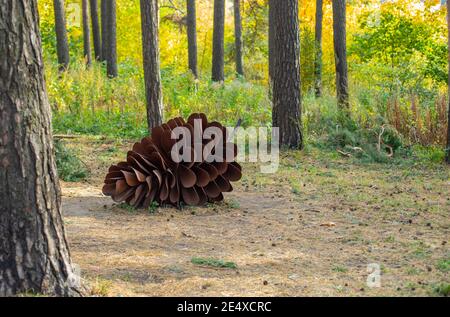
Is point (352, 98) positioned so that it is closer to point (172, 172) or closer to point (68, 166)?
point (68, 166)

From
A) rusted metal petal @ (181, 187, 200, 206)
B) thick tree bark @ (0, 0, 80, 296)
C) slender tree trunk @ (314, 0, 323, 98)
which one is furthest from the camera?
slender tree trunk @ (314, 0, 323, 98)

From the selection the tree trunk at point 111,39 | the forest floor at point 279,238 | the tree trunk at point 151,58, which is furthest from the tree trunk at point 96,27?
the forest floor at point 279,238

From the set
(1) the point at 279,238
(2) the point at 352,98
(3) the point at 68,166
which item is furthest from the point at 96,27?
(1) the point at 279,238

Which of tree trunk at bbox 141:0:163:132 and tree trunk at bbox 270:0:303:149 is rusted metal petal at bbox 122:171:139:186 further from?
tree trunk at bbox 141:0:163:132

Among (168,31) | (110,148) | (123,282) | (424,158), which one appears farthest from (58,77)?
(168,31)

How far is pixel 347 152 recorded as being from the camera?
12.9 meters

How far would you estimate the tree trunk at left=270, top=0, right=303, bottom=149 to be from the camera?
12.4 meters

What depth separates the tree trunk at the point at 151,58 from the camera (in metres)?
12.7

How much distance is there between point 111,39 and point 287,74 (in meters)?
11.5

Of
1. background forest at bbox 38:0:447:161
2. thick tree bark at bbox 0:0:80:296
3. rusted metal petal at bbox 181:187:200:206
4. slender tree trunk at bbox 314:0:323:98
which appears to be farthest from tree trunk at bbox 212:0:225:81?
thick tree bark at bbox 0:0:80:296

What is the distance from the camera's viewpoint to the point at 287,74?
495 inches

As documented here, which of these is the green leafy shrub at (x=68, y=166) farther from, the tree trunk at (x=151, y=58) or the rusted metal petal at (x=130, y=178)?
the tree trunk at (x=151, y=58)

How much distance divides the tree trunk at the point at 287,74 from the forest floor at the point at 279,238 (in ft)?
7.28

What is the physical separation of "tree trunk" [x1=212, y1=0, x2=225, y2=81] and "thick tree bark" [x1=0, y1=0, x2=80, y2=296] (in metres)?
17.7
